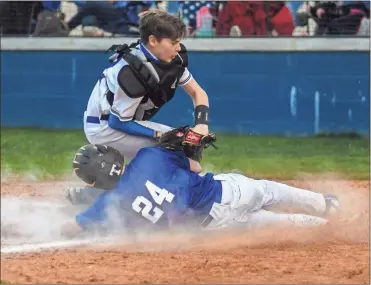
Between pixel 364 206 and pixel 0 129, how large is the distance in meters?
8.89

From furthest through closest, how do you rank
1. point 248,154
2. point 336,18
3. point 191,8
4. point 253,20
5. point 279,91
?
point 279,91
point 253,20
point 336,18
point 191,8
point 248,154

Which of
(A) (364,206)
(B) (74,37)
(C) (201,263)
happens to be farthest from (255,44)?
(C) (201,263)

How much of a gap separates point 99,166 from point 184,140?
2.54 feet

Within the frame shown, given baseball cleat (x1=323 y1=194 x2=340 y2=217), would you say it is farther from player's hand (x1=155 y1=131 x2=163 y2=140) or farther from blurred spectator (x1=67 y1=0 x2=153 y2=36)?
blurred spectator (x1=67 y1=0 x2=153 y2=36)

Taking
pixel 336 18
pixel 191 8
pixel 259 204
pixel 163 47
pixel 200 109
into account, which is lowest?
pixel 259 204

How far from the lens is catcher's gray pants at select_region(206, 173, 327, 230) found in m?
6.28

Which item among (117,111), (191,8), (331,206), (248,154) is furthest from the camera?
(191,8)

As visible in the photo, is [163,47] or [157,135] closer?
[163,47]

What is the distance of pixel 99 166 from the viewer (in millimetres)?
6168

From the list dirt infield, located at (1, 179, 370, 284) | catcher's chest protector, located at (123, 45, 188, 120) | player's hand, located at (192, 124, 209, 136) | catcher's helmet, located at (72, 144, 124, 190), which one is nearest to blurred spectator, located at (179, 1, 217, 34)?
catcher's chest protector, located at (123, 45, 188, 120)

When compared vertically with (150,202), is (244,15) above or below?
above

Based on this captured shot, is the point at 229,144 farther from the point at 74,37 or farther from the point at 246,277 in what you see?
the point at 246,277

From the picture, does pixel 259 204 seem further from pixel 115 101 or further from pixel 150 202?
pixel 115 101

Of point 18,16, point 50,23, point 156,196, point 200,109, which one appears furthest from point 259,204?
point 18,16
